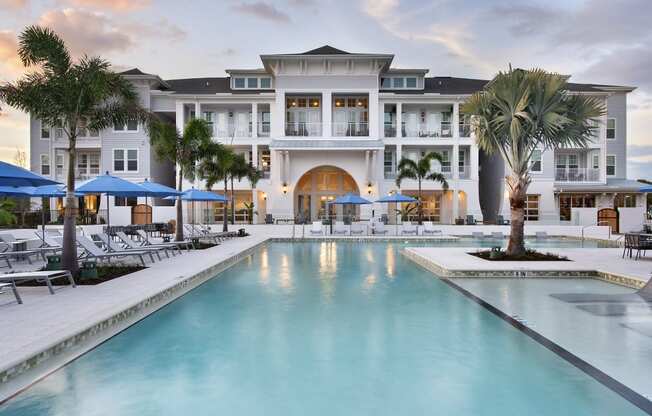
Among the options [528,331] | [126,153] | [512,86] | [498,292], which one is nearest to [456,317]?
[528,331]

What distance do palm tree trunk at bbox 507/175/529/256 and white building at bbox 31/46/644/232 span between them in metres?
19.4

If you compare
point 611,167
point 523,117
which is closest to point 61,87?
point 523,117

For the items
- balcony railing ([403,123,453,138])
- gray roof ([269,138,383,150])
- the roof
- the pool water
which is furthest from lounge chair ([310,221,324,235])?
the pool water

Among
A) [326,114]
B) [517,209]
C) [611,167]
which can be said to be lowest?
[517,209]

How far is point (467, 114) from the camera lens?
14.3 metres

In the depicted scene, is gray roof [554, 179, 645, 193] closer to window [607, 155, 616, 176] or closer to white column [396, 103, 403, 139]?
window [607, 155, 616, 176]

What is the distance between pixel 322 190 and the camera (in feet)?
120

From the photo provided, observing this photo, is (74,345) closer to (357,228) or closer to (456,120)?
(357,228)

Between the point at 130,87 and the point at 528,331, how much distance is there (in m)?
10.4

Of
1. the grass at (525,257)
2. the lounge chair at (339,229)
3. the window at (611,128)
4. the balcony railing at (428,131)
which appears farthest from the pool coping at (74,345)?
the window at (611,128)

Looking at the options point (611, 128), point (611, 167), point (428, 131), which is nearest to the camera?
point (428, 131)

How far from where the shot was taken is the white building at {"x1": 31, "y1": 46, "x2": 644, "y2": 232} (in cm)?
3350

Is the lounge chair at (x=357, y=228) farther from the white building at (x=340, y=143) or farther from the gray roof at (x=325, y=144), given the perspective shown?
the gray roof at (x=325, y=144)

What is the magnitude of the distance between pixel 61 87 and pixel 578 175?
36385mm
